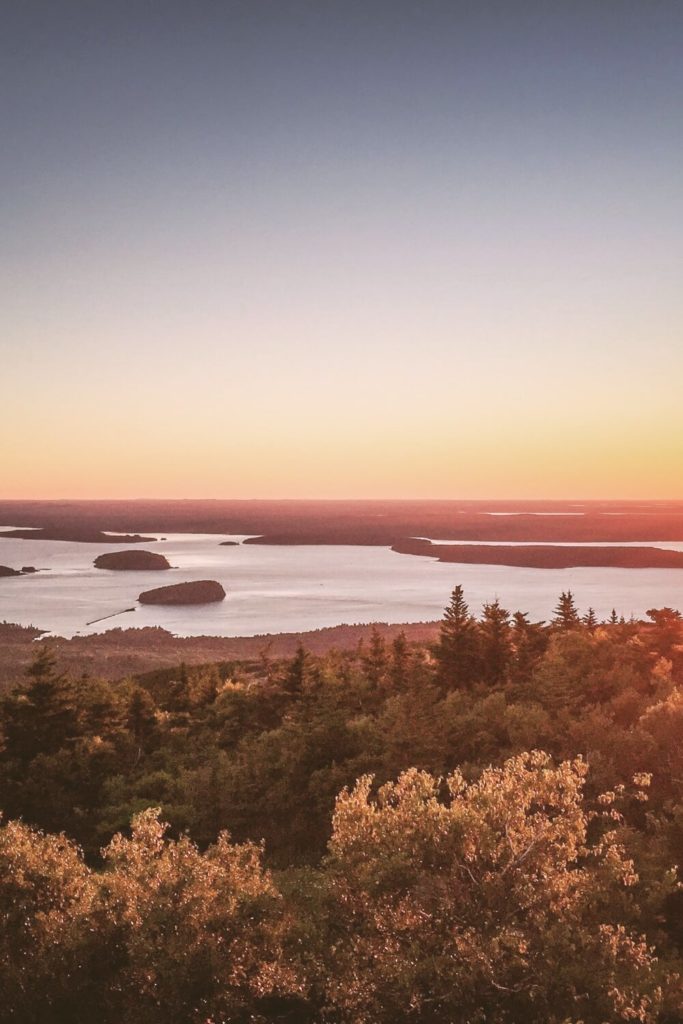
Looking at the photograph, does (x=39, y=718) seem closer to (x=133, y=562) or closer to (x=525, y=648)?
(x=525, y=648)

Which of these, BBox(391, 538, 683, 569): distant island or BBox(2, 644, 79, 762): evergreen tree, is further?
BBox(391, 538, 683, 569): distant island

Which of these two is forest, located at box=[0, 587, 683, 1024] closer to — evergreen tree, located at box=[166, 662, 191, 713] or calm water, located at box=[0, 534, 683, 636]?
evergreen tree, located at box=[166, 662, 191, 713]

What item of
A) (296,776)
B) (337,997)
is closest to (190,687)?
(296,776)

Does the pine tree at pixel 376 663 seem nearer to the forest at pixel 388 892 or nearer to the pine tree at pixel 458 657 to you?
the pine tree at pixel 458 657

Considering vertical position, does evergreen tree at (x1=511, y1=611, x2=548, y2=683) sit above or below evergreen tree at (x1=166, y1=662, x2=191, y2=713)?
above

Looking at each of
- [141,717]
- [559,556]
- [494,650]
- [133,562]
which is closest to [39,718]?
[141,717]

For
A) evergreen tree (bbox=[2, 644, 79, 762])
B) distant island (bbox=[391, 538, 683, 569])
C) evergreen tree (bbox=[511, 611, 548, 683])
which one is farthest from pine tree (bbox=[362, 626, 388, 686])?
distant island (bbox=[391, 538, 683, 569])
